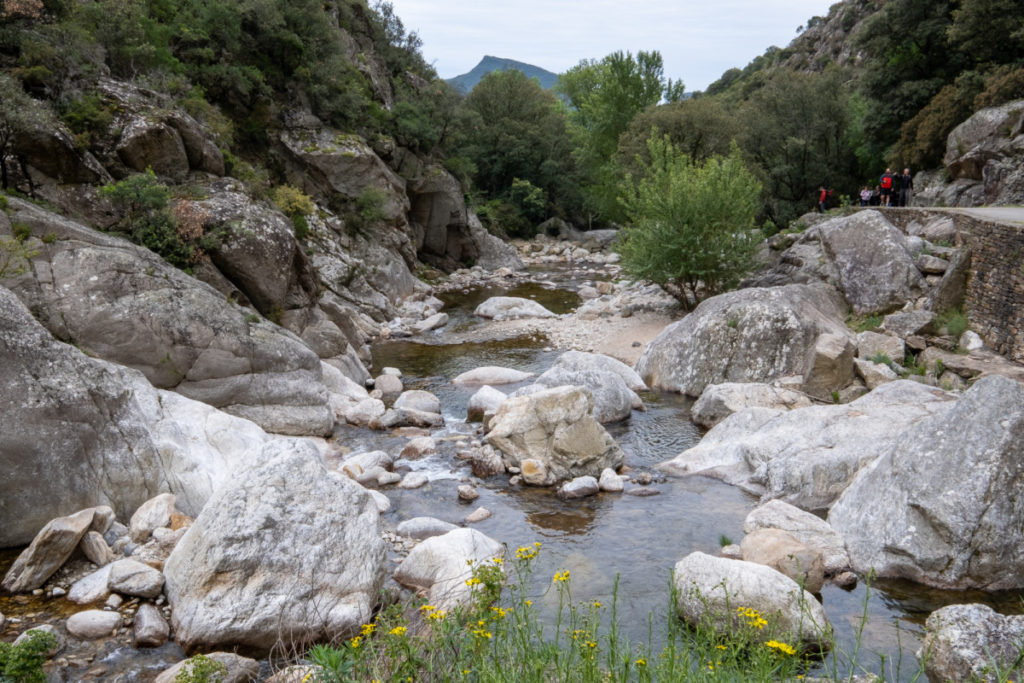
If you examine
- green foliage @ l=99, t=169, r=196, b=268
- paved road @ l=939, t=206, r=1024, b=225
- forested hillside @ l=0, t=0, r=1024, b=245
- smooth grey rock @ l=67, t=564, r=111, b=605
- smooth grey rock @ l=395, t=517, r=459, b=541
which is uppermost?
forested hillside @ l=0, t=0, r=1024, b=245

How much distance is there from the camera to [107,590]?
7812mm

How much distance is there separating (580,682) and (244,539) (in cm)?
453

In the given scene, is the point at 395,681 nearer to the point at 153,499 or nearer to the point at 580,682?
the point at 580,682

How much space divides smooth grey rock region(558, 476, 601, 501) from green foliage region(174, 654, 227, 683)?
635cm

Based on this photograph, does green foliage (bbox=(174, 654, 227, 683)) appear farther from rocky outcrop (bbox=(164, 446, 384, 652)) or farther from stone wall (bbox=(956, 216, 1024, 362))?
stone wall (bbox=(956, 216, 1024, 362))

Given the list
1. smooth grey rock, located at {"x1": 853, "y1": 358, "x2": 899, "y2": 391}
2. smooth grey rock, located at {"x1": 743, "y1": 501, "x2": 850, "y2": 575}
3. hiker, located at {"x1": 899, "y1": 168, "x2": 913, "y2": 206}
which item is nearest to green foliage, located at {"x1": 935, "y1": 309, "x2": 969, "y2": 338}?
smooth grey rock, located at {"x1": 853, "y1": 358, "x2": 899, "y2": 391}

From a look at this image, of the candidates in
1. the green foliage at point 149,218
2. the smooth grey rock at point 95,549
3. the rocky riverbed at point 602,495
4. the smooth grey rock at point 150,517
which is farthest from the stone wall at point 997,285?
the green foliage at point 149,218

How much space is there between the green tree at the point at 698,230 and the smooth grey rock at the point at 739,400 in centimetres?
791

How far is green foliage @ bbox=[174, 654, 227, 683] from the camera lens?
18.7 feet

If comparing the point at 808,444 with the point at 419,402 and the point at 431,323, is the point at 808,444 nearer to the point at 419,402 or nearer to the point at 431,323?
the point at 419,402

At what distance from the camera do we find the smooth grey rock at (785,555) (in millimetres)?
8156

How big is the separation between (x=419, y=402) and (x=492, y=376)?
307 centimetres

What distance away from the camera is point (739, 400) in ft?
49.2

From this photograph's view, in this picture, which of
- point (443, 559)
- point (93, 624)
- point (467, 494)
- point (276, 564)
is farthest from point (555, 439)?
point (93, 624)
